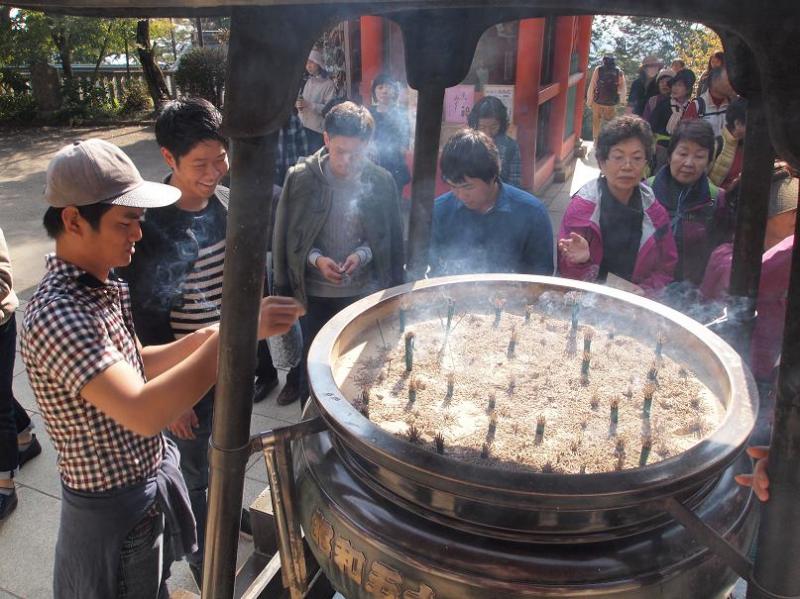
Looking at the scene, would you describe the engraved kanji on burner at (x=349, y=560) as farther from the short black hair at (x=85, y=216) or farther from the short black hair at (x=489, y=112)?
the short black hair at (x=489, y=112)

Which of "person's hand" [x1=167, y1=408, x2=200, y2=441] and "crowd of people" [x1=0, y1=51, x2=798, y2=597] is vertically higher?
"crowd of people" [x1=0, y1=51, x2=798, y2=597]

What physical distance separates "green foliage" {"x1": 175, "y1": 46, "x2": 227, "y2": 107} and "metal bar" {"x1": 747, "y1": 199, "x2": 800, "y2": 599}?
40.9 ft

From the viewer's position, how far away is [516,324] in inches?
85.2

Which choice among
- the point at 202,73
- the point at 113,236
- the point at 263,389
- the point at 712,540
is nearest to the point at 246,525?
the point at 263,389

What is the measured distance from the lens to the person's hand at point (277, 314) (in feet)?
5.57

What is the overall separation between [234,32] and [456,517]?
113 centimetres

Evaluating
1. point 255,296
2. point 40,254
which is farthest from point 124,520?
point 40,254

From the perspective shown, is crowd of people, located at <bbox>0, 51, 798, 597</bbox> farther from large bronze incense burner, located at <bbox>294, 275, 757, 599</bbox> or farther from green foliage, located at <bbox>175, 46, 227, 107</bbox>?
green foliage, located at <bbox>175, 46, 227, 107</bbox>

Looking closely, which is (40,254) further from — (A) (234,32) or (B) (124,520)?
(A) (234,32)

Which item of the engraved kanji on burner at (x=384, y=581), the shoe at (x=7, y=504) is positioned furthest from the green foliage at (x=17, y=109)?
the engraved kanji on burner at (x=384, y=581)

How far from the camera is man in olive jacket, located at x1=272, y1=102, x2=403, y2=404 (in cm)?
308

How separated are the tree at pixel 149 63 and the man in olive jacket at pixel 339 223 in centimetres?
1105

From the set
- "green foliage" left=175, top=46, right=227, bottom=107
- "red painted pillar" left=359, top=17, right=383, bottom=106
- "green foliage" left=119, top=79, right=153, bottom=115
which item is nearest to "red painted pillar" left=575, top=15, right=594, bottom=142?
"red painted pillar" left=359, top=17, right=383, bottom=106

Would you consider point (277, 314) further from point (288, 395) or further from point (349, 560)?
point (288, 395)
